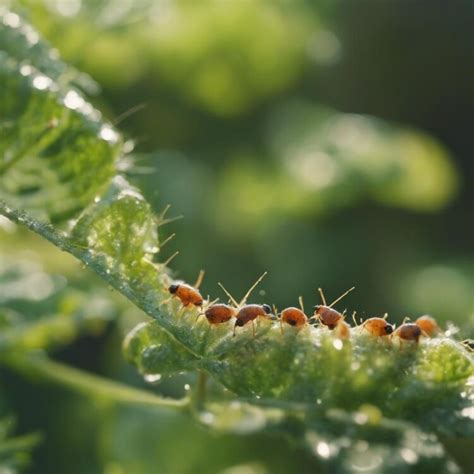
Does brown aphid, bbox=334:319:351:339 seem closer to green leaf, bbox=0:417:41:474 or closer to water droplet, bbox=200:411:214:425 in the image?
water droplet, bbox=200:411:214:425

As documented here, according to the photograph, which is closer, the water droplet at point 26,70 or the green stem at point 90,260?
the green stem at point 90,260

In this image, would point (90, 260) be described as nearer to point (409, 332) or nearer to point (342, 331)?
point (342, 331)

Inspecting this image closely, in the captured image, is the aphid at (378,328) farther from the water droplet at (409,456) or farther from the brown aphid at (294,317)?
the water droplet at (409,456)

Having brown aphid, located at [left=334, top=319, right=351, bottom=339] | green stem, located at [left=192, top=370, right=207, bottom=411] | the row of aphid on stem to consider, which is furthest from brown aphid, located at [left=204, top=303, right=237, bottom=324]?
green stem, located at [left=192, top=370, right=207, bottom=411]

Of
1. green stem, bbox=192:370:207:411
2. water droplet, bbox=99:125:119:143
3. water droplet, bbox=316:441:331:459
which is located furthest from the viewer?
water droplet, bbox=316:441:331:459

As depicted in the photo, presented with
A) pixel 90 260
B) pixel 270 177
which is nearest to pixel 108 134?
pixel 90 260

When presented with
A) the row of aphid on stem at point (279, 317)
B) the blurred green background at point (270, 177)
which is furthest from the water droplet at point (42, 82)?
the blurred green background at point (270, 177)
